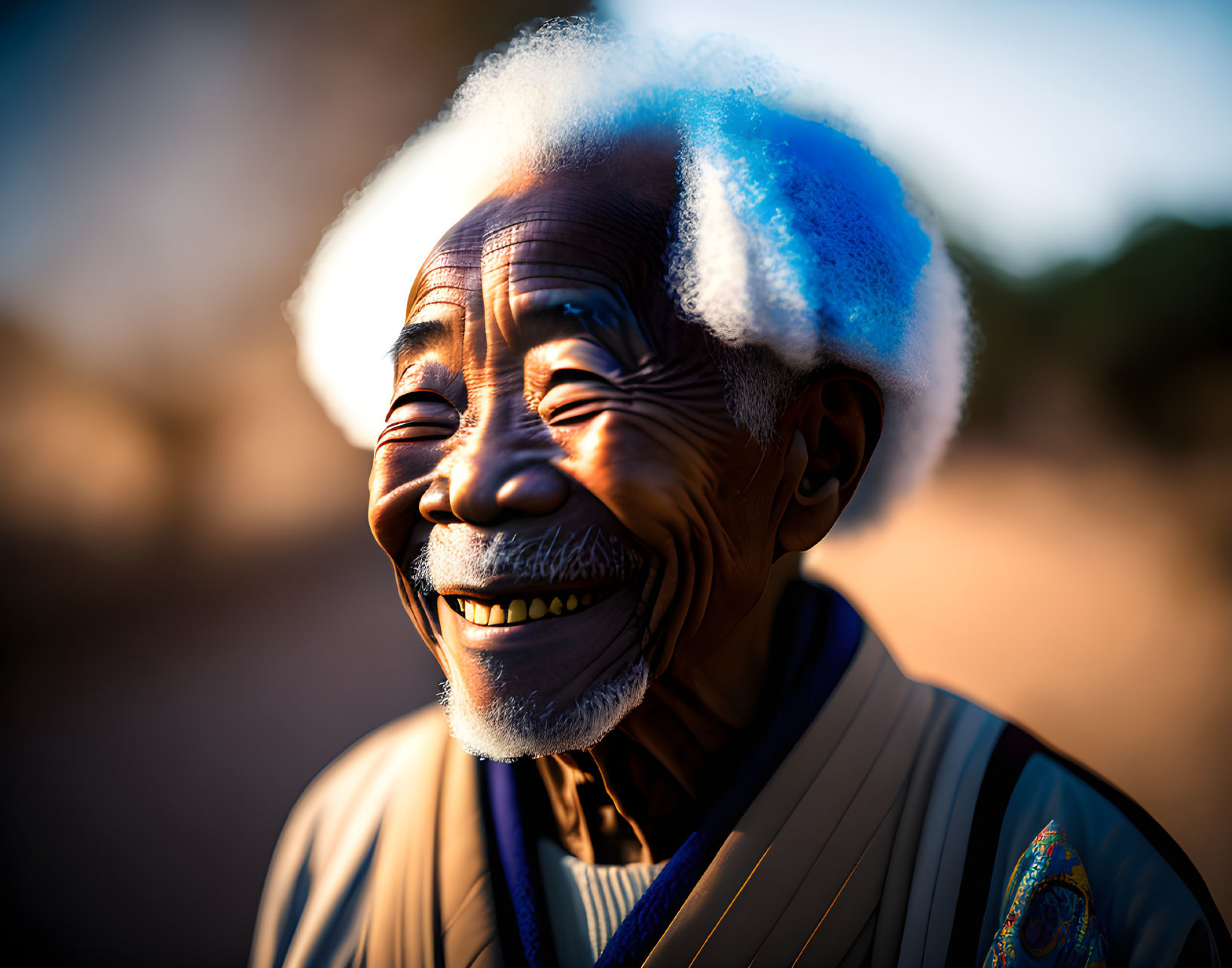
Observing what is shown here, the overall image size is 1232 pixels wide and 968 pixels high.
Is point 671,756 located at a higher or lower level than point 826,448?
lower

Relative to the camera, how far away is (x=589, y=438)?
0.86 m

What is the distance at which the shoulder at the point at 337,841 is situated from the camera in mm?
1262

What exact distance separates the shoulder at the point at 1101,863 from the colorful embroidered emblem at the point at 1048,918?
0.04 feet

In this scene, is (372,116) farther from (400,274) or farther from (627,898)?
(627,898)


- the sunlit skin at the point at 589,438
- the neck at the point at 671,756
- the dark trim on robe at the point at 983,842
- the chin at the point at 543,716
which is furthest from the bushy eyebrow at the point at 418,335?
the dark trim on robe at the point at 983,842

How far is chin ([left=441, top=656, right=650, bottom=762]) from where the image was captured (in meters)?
0.88

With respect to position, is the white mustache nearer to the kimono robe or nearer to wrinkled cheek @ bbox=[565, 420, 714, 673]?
wrinkled cheek @ bbox=[565, 420, 714, 673]

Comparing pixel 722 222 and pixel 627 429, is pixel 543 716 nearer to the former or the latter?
pixel 627 429

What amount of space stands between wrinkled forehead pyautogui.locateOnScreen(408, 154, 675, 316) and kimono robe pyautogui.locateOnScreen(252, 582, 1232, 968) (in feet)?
2.04

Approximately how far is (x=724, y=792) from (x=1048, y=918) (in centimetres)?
43

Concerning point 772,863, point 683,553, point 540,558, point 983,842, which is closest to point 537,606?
point 540,558

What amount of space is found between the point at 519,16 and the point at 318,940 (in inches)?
116

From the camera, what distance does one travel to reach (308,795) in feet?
5.02

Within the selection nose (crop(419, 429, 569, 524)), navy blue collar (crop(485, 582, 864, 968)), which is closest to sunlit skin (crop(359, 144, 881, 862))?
nose (crop(419, 429, 569, 524))
